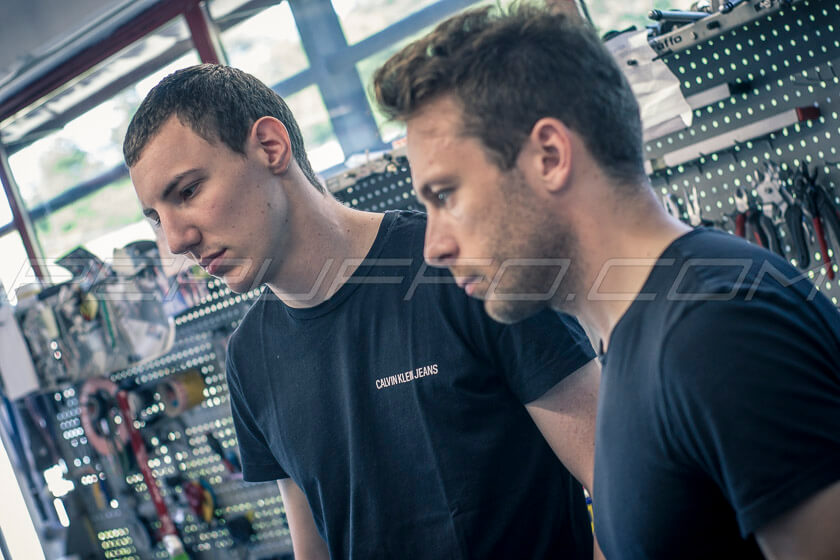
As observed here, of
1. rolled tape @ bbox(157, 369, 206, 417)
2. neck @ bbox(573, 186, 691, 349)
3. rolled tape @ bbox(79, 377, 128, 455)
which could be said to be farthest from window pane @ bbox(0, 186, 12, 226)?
neck @ bbox(573, 186, 691, 349)

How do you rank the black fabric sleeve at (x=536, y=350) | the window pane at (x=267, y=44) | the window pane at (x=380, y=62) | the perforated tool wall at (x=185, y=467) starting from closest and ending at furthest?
the black fabric sleeve at (x=536, y=350), the window pane at (x=380, y=62), the perforated tool wall at (x=185, y=467), the window pane at (x=267, y=44)

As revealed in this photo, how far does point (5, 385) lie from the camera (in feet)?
13.3

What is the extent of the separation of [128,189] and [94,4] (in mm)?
1080

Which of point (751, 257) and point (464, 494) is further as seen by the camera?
point (464, 494)

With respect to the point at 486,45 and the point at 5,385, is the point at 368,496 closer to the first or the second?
the point at 486,45

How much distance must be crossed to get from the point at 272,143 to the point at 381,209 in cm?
150

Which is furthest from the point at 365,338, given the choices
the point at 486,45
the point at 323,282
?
the point at 486,45

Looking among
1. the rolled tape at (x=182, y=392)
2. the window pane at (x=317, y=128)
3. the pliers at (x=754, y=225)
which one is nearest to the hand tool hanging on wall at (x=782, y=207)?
the pliers at (x=754, y=225)

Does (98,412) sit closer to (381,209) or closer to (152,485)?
(152,485)

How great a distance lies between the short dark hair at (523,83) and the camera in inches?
38.6

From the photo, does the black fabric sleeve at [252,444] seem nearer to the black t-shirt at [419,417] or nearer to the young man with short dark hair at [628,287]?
the black t-shirt at [419,417]

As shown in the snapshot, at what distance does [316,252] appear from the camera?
1.46m

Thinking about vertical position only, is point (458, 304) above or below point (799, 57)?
below

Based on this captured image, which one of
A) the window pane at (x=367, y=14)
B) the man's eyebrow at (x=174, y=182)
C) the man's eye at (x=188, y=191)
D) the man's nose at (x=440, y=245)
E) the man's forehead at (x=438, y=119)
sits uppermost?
the window pane at (x=367, y=14)
